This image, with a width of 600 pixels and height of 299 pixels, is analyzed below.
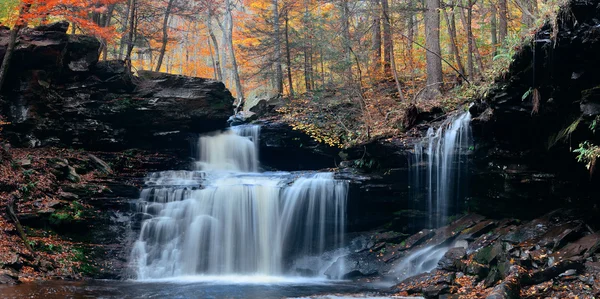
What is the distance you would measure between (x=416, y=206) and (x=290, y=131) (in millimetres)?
6834

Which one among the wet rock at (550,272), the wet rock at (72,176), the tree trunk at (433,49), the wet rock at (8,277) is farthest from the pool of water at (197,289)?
the tree trunk at (433,49)

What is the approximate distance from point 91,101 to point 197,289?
9.39 metres

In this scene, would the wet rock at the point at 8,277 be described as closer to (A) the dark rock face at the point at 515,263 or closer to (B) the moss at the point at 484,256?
(A) the dark rock face at the point at 515,263

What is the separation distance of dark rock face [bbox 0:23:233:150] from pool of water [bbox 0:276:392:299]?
7282mm

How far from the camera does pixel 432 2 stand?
15.6 m

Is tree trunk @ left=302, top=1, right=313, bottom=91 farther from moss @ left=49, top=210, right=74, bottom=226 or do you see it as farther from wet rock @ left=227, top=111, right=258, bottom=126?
moss @ left=49, top=210, right=74, bottom=226

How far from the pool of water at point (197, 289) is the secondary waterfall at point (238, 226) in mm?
871

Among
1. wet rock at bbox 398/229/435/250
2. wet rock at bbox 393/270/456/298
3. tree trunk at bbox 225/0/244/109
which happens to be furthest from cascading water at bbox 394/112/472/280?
tree trunk at bbox 225/0/244/109

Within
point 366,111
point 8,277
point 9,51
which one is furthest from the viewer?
point 366,111

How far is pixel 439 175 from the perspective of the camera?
11664 mm

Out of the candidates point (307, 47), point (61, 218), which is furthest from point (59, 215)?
point (307, 47)

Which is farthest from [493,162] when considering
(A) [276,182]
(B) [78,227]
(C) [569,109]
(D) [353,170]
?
(B) [78,227]

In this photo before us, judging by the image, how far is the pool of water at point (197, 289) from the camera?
8000 millimetres

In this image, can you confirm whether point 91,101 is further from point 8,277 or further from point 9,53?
point 8,277
